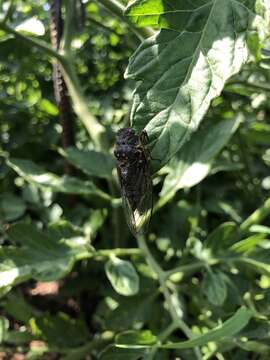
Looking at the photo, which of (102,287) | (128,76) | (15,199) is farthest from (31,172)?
(128,76)

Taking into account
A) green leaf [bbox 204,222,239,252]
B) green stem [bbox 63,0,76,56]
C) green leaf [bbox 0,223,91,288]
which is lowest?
green leaf [bbox 204,222,239,252]

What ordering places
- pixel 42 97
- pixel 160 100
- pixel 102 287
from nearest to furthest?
pixel 160 100, pixel 102 287, pixel 42 97

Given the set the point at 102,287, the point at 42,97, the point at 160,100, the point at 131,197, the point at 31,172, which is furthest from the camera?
the point at 42,97

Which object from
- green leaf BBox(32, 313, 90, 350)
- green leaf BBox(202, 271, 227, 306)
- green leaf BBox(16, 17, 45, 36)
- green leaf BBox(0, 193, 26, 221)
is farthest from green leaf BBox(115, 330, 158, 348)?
green leaf BBox(16, 17, 45, 36)

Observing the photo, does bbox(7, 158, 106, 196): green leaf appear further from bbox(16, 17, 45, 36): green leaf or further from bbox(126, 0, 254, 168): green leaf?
bbox(126, 0, 254, 168): green leaf

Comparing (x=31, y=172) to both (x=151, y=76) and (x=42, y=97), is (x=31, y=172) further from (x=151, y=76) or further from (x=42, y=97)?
(x=151, y=76)

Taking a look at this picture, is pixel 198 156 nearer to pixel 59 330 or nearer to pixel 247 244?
pixel 247 244

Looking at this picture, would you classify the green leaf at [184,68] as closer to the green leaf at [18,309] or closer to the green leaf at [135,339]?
the green leaf at [135,339]
